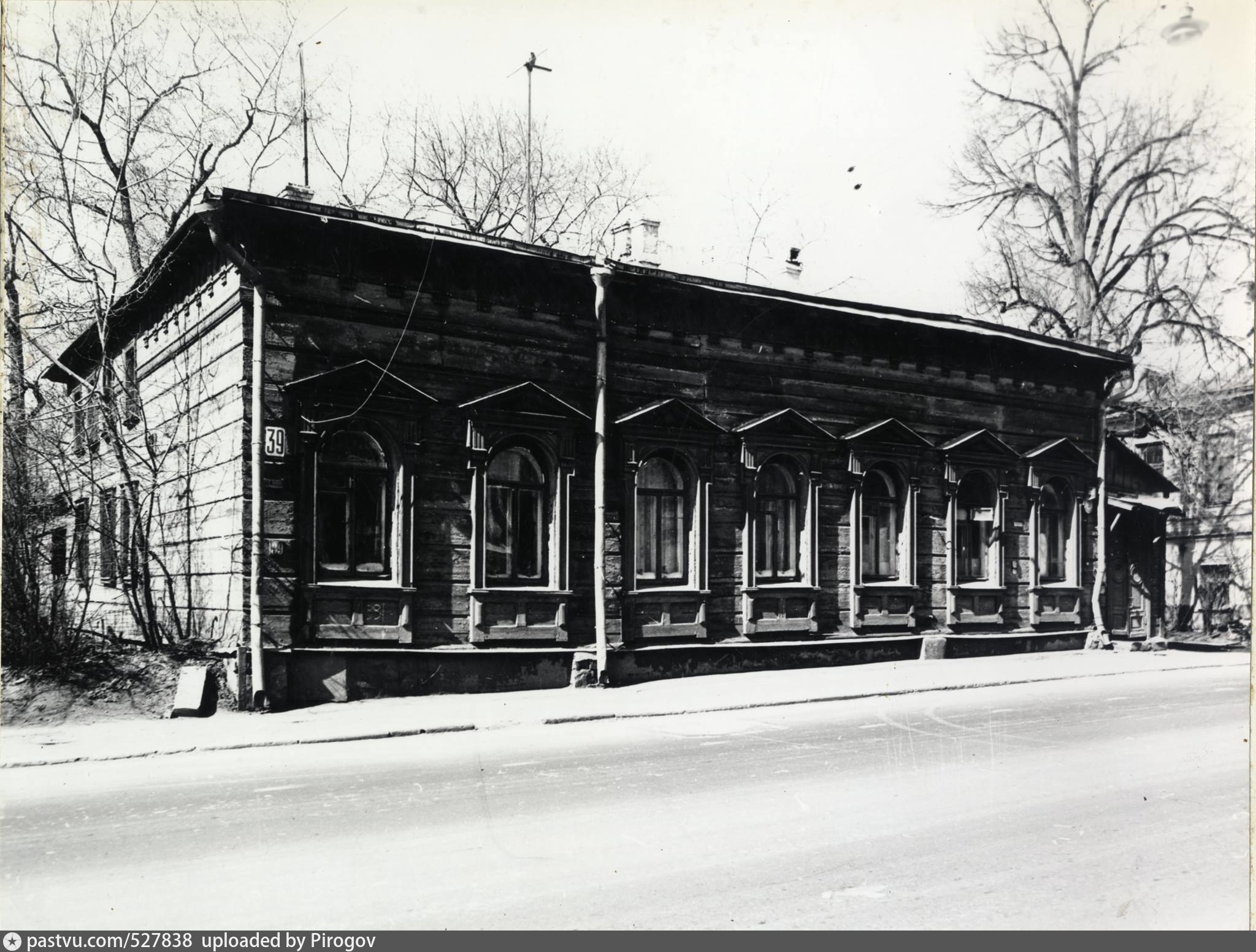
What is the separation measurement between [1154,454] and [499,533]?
1892 centimetres

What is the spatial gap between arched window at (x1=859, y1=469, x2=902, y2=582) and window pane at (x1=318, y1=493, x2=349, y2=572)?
869 cm

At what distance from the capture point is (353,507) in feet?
42.2

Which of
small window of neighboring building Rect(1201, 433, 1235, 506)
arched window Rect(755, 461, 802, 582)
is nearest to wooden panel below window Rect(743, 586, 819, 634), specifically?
arched window Rect(755, 461, 802, 582)

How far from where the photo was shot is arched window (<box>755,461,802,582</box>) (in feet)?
53.6

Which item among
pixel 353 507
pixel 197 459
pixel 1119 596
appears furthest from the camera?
pixel 1119 596

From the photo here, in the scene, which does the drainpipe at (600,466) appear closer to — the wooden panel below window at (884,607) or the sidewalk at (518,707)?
the sidewalk at (518,707)

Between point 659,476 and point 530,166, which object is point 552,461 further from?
point 530,166

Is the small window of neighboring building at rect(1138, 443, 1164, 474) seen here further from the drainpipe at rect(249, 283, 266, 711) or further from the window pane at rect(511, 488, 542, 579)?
the drainpipe at rect(249, 283, 266, 711)

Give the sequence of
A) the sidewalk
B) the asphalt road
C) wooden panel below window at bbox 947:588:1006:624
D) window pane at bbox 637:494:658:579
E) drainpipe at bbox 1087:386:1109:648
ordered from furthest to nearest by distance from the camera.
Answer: drainpipe at bbox 1087:386:1109:648 → wooden panel below window at bbox 947:588:1006:624 → window pane at bbox 637:494:658:579 → the sidewalk → the asphalt road

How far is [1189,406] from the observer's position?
24.5 m

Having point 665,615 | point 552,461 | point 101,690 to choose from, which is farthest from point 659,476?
point 101,690

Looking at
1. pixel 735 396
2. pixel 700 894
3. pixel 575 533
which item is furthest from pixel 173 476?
pixel 700 894

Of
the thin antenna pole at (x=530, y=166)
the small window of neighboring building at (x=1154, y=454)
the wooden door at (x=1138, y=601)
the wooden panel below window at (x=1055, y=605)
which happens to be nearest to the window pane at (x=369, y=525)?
the thin antenna pole at (x=530, y=166)

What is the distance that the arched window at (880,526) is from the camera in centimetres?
1747
